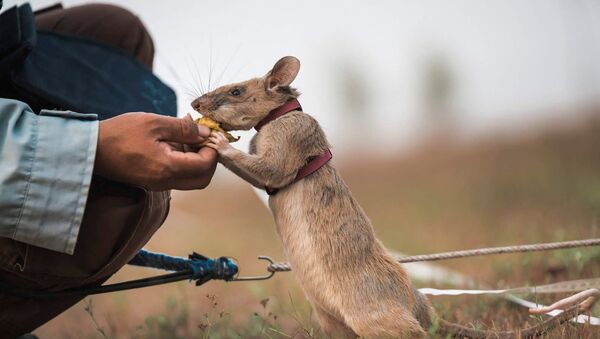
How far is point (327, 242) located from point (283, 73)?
0.65 metres

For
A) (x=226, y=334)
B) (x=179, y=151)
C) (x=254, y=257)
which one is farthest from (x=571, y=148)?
(x=179, y=151)

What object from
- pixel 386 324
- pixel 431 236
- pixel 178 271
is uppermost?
pixel 386 324

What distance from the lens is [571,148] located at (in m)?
8.93

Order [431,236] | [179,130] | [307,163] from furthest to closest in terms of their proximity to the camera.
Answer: [431,236] → [307,163] → [179,130]

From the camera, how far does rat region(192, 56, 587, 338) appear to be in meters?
1.88

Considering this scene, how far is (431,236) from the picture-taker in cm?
544

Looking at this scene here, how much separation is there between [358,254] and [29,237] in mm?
996

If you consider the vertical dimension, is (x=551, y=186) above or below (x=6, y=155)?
below

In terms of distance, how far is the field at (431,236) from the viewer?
282 cm

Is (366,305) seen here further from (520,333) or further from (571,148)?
(571,148)

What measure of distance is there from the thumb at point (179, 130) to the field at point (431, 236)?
0.71 metres

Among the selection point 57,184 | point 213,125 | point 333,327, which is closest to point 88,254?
point 57,184

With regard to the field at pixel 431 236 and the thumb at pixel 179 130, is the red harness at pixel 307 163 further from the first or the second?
the field at pixel 431 236

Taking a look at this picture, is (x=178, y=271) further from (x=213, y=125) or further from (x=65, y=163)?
(x=65, y=163)
